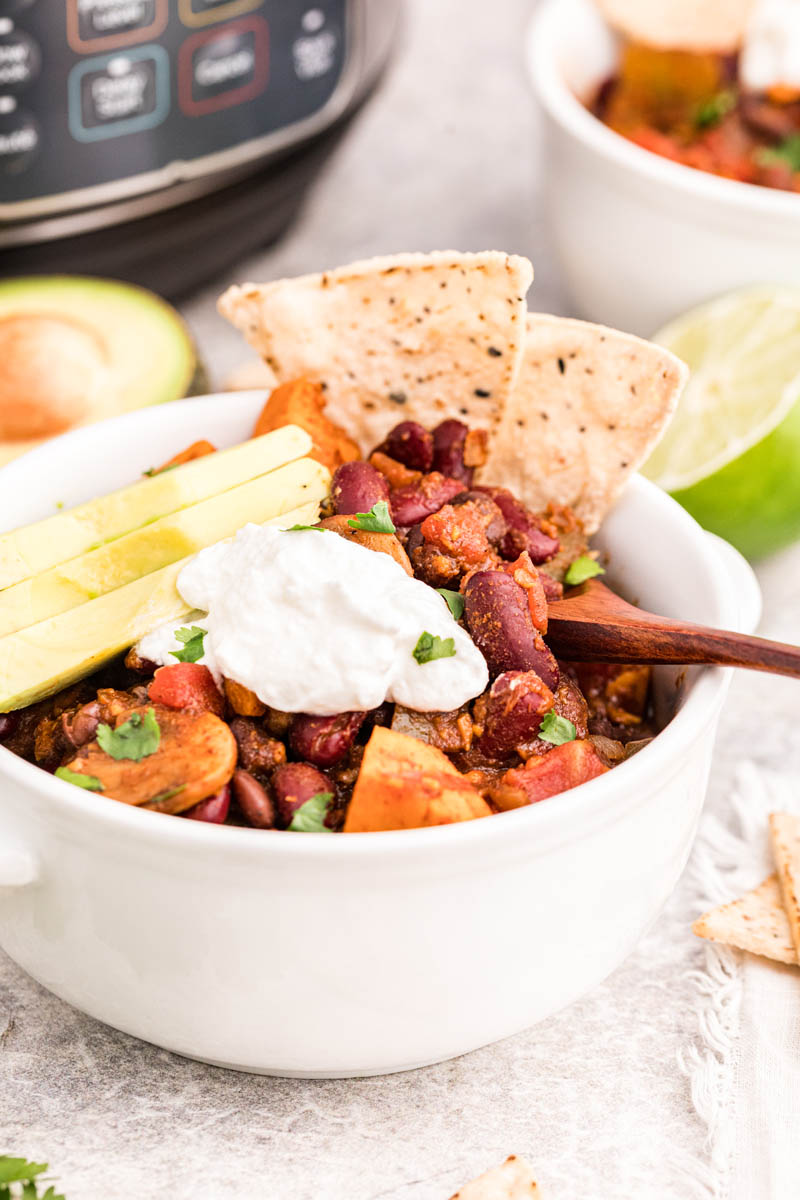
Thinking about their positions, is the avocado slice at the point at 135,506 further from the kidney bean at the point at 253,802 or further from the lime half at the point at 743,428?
the lime half at the point at 743,428

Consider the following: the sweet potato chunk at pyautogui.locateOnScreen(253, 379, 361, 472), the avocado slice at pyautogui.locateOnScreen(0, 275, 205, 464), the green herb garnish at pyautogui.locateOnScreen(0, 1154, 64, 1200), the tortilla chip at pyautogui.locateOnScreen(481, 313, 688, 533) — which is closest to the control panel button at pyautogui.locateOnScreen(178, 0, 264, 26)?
the avocado slice at pyautogui.locateOnScreen(0, 275, 205, 464)

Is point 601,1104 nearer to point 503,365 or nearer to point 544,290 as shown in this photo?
point 503,365

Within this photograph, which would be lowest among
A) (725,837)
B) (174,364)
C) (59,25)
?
(725,837)

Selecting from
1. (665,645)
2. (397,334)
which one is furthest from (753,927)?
(397,334)

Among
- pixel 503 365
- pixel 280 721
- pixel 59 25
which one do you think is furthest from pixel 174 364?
pixel 280 721

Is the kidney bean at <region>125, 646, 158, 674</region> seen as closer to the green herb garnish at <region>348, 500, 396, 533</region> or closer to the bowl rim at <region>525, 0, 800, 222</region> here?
the green herb garnish at <region>348, 500, 396, 533</region>

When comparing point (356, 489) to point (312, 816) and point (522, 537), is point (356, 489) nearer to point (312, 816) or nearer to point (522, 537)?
point (522, 537)

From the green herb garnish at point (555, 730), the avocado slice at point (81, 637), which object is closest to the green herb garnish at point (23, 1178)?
the avocado slice at point (81, 637)
